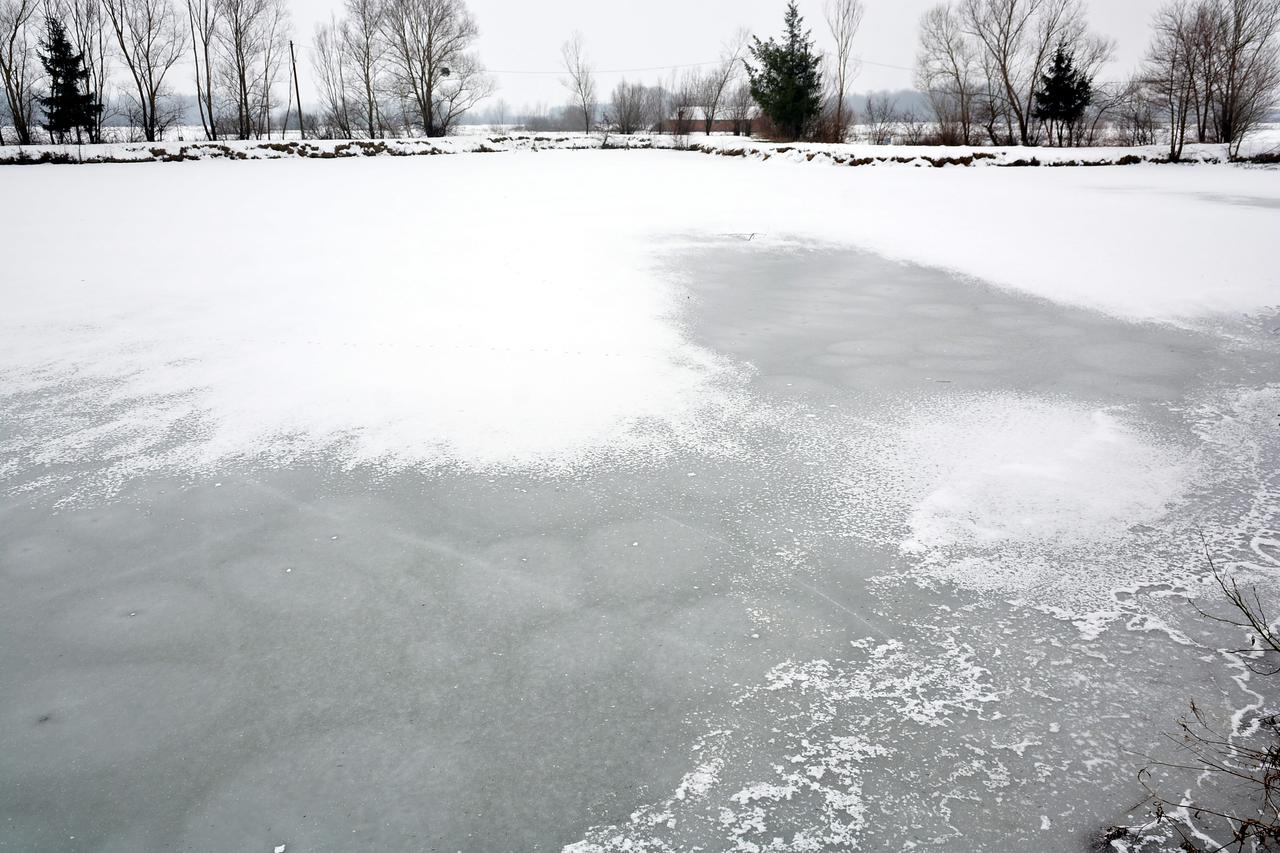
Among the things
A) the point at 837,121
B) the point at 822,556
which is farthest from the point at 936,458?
the point at 837,121

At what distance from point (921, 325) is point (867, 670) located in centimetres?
379

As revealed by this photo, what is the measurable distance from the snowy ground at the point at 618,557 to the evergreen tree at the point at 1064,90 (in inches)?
1136

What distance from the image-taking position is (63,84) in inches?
1137

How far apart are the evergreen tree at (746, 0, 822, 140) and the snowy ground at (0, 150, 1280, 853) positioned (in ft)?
95.7

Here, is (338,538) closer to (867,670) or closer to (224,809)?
(224,809)

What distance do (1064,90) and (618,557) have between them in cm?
3483

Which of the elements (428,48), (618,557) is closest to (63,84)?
(428,48)

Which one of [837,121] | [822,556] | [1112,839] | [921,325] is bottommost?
[1112,839]

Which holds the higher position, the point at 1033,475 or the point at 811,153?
the point at 811,153

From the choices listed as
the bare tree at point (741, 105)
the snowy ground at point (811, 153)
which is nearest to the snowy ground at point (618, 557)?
the snowy ground at point (811, 153)

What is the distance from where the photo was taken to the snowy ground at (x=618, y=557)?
5.27 ft

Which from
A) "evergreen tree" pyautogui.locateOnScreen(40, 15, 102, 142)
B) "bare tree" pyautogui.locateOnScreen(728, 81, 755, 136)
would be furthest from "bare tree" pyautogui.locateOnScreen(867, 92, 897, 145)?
"evergreen tree" pyautogui.locateOnScreen(40, 15, 102, 142)

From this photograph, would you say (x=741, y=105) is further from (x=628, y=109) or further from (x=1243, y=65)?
(x=1243, y=65)

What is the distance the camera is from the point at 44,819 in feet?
5.06
